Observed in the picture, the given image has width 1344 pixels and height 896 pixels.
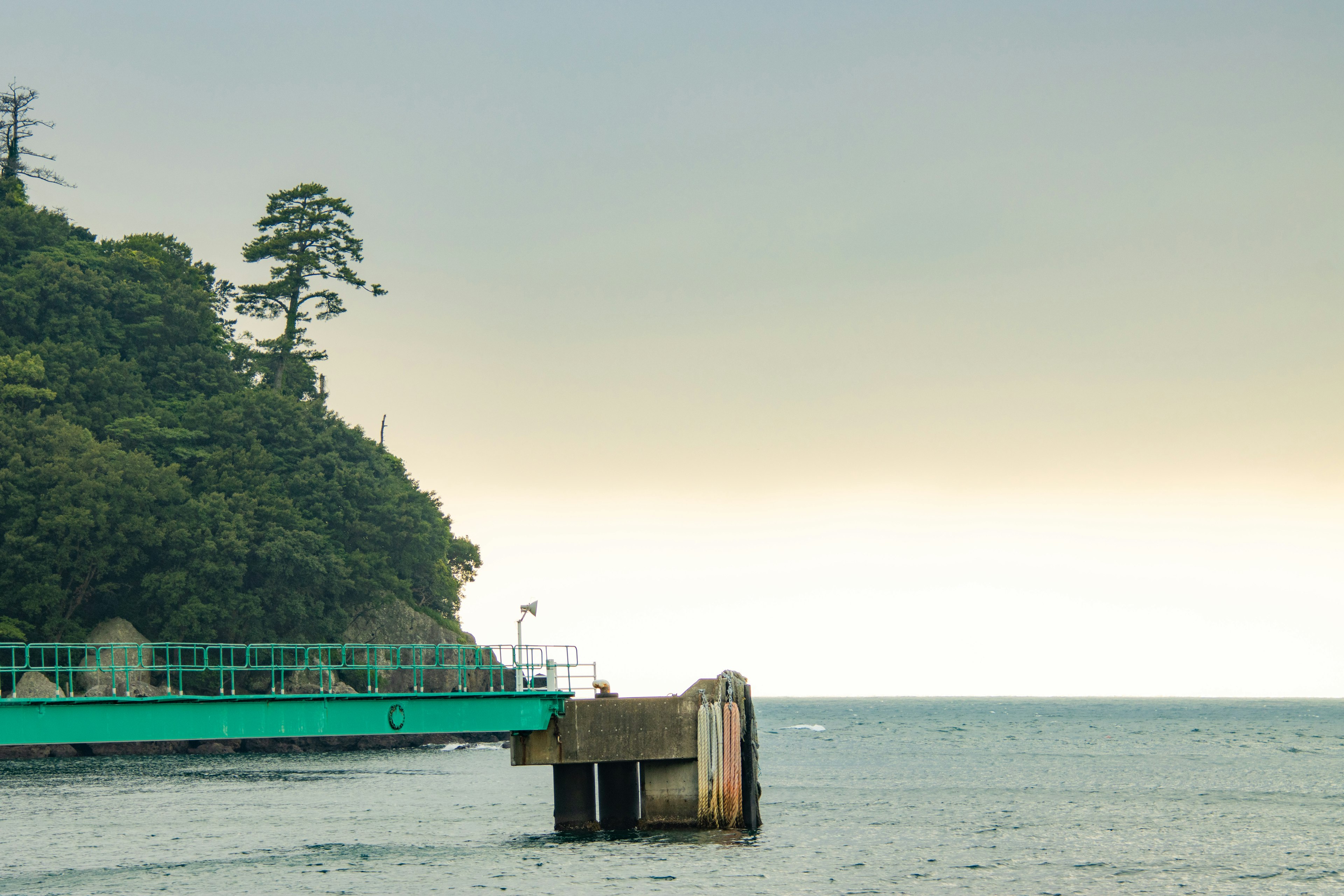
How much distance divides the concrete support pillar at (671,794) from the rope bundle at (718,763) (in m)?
0.24

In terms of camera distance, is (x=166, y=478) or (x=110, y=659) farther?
(x=166, y=478)

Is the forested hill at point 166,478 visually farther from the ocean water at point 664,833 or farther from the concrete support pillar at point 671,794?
the concrete support pillar at point 671,794

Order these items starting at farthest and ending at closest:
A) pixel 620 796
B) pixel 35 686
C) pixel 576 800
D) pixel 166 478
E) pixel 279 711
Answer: pixel 166 478, pixel 35 686, pixel 576 800, pixel 620 796, pixel 279 711

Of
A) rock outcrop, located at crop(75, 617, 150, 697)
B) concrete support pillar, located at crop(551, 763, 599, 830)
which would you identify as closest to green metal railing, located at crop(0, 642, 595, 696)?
rock outcrop, located at crop(75, 617, 150, 697)

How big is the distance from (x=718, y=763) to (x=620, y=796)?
367 centimetres

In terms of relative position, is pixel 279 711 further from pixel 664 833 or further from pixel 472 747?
pixel 472 747

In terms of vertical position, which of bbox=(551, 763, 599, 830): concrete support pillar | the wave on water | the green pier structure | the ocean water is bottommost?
the wave on water

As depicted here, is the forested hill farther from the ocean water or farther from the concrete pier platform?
the concrete pier platform

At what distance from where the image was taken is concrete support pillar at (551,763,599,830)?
1526 inches

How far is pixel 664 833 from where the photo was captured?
36562 millimetres

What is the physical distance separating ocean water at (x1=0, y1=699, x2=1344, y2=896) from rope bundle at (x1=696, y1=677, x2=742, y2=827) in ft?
2.23

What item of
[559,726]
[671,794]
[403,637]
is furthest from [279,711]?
[403,637]

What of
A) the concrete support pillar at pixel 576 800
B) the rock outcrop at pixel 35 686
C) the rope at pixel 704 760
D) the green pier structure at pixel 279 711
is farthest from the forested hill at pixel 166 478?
the rope at pixel 704 760

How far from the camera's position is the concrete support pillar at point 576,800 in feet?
127
